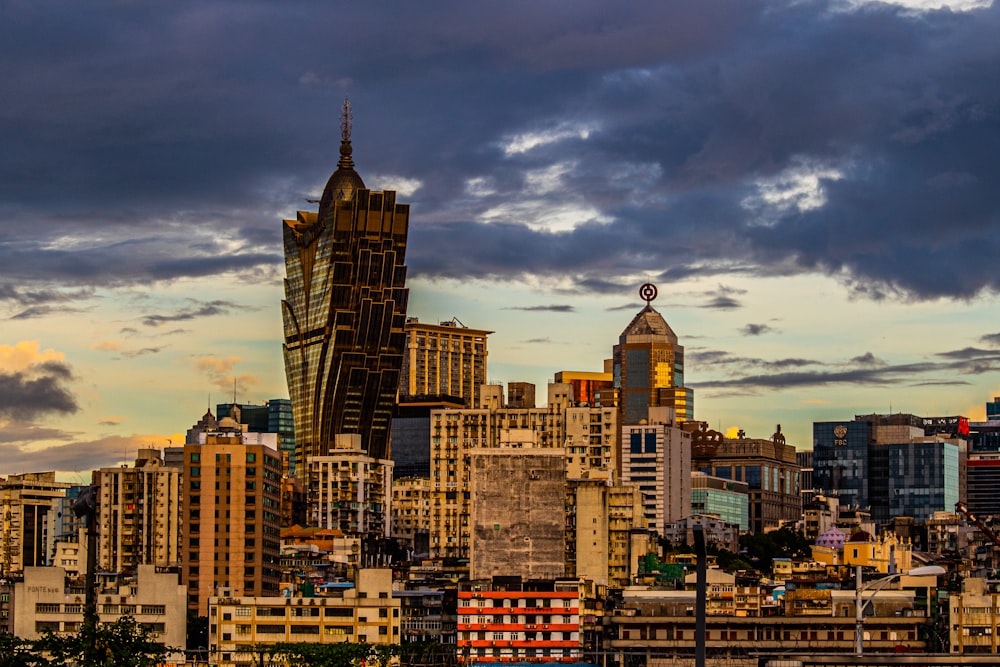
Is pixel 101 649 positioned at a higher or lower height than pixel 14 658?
higher

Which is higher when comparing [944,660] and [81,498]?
[81,498]

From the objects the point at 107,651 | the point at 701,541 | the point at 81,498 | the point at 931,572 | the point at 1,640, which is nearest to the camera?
the point at 701,541

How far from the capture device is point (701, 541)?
297 feet

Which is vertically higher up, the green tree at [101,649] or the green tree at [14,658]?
the green tree at [101,649]

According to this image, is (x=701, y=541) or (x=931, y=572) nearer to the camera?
(x=701, y=541)

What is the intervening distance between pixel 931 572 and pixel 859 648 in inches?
1554

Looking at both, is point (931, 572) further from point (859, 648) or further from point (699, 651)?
point (699, 651)

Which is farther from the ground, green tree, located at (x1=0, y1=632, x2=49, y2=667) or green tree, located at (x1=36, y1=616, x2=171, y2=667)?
green tree, located at (x1=36, y1=616, x2=171, y2=667)

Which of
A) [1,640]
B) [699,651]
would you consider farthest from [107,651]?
[699,651]

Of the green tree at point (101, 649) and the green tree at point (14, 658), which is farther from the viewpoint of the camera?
the green tree at point (14, 658)

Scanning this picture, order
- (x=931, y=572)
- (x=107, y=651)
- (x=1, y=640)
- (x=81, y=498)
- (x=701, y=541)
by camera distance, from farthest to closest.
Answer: (x=1, y=640)
(x=107, y=651)
(x=931, y=572)
(x=81, y=498)
(x=701, y=541)

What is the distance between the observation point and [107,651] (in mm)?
165125

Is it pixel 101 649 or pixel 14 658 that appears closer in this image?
pixel 101 649

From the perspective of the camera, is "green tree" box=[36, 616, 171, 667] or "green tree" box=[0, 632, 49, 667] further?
"green tree" box=[0, 632, 49, 667]
